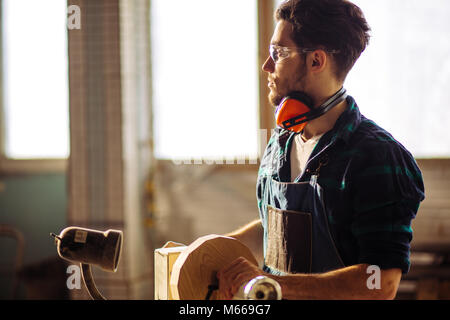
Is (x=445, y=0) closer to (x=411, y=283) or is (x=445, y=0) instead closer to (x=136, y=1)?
(x=411, y=283)

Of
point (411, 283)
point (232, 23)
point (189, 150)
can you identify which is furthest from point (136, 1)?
point (411, 283)

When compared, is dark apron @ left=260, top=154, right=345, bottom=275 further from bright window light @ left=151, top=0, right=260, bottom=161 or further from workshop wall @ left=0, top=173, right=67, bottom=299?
workshop wall @ left=0, top=173, right=67, bottom=299

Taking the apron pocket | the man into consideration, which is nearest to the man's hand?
the man

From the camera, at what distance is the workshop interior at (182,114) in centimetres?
349

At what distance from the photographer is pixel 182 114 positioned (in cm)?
399

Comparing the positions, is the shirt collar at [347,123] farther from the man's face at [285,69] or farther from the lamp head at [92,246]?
the lamp head at [92,246]

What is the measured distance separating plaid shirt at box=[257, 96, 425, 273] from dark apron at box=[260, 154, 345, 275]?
25 mm

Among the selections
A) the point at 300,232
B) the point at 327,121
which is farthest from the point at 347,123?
the point at 300,232

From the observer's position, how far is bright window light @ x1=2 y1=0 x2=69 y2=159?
4434 millimetres

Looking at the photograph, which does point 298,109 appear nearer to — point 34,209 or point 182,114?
point 182,114

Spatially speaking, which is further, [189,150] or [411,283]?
[189,150]

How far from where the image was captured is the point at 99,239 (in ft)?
4.07

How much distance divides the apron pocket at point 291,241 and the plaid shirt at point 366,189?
9cm
